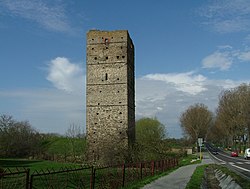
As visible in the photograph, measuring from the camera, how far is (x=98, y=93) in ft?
135

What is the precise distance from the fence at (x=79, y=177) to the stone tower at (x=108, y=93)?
1527 cm

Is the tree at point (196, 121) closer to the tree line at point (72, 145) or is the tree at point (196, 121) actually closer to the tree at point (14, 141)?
the tree line at point (72, 145)

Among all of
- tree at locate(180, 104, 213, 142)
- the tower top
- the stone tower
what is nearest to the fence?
the stone tower

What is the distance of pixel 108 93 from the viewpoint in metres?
40.8

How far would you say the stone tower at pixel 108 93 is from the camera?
40.2 metres

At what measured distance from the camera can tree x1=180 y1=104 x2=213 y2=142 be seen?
271ft

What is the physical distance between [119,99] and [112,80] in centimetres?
243

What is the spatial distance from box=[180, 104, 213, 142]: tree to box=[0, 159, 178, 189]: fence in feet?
194

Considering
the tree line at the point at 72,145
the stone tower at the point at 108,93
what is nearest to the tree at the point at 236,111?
the tree line at the point at 72,145

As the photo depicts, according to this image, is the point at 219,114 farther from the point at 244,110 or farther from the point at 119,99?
the point at 119,99

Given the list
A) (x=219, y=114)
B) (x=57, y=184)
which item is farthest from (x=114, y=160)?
(x=219, y=114)

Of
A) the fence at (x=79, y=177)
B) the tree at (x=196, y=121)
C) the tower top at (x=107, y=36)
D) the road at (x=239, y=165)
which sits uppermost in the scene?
the tower top at (x=107, y=36)

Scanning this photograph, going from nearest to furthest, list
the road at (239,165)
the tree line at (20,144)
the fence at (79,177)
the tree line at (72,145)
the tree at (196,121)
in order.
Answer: the fence at (79,177)
the road at (239,165)
the tree line at (72,145)
the tree line at (20,144)
the tree at (196,121)

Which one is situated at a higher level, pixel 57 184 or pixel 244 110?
pixel 244 110
